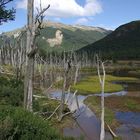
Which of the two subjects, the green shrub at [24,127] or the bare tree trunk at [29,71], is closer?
the green shrub at [24,127]

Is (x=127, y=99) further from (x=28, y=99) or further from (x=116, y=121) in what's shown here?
(x=28, y=99)

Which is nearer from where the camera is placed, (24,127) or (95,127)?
(24,127)

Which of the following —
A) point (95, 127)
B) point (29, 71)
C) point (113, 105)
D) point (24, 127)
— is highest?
point (29, 71)

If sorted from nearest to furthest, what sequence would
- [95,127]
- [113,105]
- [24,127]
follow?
1. [24,127]
2. [95,127]
3. [113,105]

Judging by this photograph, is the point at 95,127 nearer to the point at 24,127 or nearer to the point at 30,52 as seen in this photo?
the point at 30,52

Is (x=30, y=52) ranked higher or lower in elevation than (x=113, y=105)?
higher

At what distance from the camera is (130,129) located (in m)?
35.9

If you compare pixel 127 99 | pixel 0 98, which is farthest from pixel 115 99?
pixel 0 98

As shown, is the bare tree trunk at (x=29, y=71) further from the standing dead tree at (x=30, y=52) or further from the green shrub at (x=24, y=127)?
the green shrub at (x=24, y=127)

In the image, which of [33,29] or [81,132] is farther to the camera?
[81,132]

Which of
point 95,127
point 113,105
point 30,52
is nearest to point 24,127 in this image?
point 30,52

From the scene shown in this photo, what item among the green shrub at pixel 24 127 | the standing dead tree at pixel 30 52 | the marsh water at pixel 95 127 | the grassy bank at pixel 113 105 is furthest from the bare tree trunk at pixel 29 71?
the grassy bank at pixel 113 105

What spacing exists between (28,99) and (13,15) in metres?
7.72

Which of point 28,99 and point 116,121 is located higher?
point 28,99
